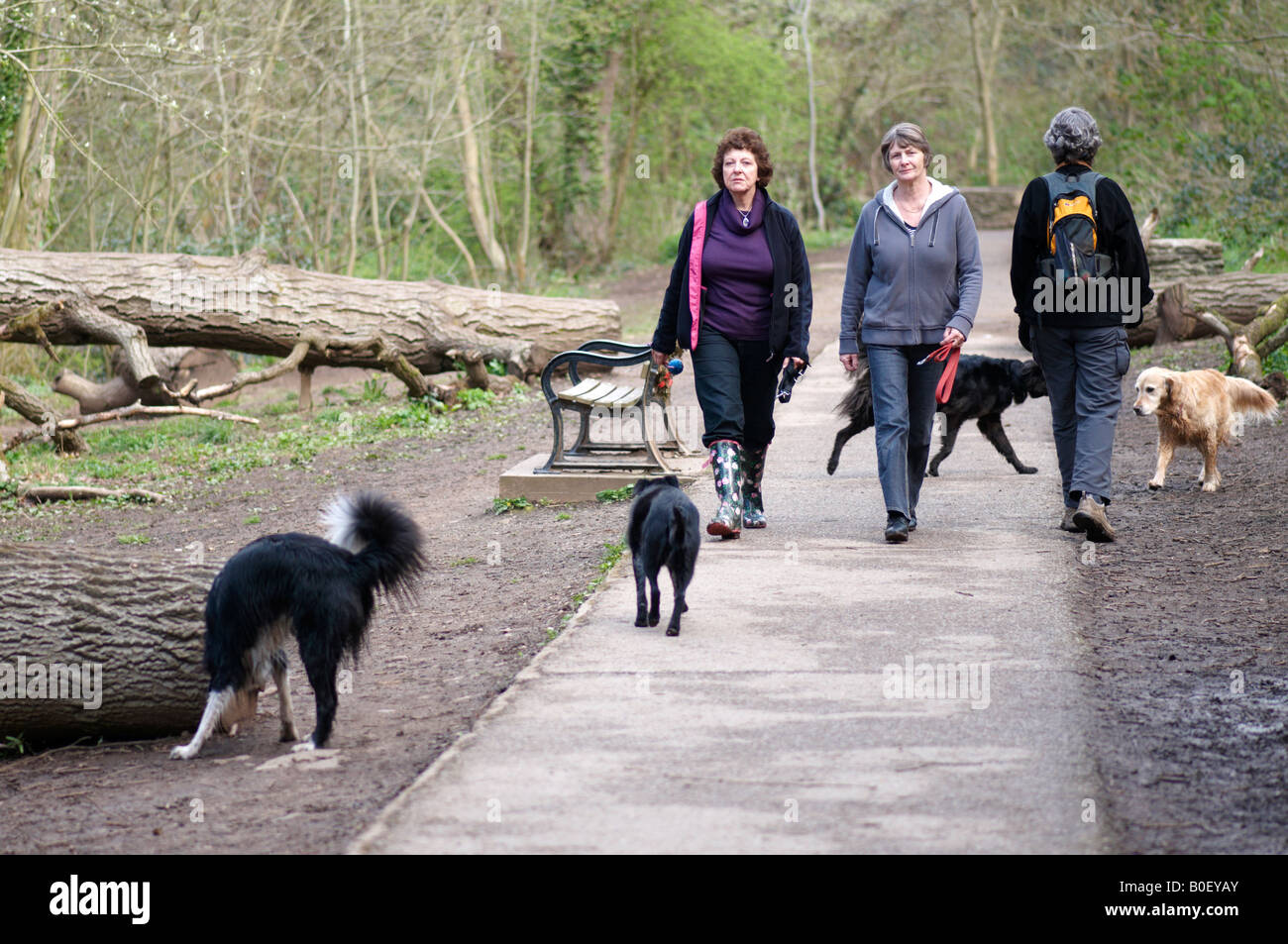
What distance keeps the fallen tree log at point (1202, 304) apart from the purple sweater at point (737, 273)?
861 centimetres

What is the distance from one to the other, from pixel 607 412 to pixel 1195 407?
3919 millimetres

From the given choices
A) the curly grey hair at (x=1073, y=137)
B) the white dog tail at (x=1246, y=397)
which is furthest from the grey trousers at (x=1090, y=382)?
the white dog tail at (x=1246, y=397)

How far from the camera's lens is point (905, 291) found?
22.4 feet

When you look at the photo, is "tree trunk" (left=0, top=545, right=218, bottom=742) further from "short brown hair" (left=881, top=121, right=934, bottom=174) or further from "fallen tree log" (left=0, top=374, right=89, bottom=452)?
"fallen tree log" (left=0, top=374, right=89, bottom=452)

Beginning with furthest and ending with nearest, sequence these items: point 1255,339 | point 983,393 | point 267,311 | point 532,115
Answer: point 532,115 → point 267,311 → point 1255,339 → point 983,393

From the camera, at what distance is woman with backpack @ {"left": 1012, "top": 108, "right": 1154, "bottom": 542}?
22.3ft

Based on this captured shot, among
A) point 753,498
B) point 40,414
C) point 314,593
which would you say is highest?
point 314,593

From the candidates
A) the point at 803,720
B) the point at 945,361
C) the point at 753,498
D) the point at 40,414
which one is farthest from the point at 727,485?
the point at 40,414

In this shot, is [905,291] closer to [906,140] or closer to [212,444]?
[906,140]

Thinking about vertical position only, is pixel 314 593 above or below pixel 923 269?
below

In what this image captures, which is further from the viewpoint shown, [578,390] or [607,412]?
[607,412]

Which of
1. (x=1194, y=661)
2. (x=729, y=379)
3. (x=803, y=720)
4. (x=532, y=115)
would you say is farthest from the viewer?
(x=532, y=115)

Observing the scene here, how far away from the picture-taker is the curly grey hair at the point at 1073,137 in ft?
22.2
